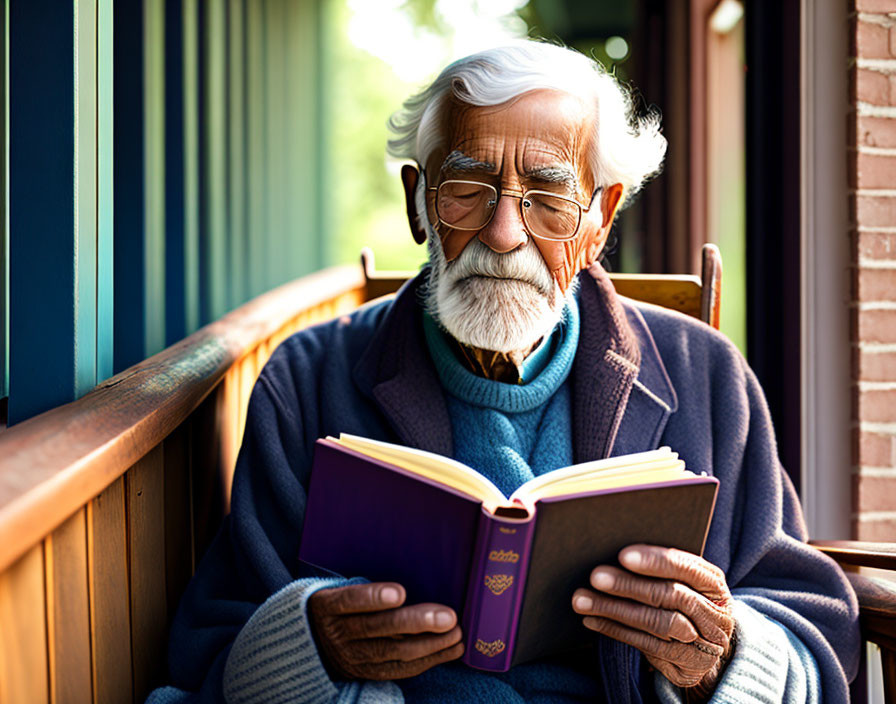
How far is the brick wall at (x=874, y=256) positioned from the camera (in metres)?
2.11

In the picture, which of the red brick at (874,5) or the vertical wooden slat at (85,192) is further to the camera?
the red brick at (874,5)

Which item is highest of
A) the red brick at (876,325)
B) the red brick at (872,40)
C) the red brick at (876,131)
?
the red brick at (872,40)

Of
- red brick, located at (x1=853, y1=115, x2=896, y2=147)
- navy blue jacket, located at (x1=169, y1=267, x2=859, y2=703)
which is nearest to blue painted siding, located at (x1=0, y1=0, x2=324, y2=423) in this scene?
navy blue jacket, located at (x1=169, y1=267, x2=859, y2=703)

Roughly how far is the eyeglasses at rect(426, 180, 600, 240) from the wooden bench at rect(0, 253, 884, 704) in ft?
2.04

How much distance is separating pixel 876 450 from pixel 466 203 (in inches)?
50.7

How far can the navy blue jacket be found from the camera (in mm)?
1564

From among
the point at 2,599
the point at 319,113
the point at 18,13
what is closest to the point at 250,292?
the point at 319,113

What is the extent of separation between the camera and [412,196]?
1.91 m

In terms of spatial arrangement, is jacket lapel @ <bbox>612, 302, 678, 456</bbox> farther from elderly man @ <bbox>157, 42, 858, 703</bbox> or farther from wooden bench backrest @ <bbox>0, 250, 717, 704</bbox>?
wooden bench backrest @ <bbox>0, 250, 717, 704</bbox>

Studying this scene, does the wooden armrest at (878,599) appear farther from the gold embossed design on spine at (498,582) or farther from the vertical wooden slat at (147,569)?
the vertical wooden slat at (147,569)

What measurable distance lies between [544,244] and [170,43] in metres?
A: 2.22

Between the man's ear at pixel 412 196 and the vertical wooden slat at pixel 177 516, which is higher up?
the man's ear at pixel 412 196

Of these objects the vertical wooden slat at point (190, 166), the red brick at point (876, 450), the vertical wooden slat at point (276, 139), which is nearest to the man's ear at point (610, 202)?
the red brick at point (876, 450)

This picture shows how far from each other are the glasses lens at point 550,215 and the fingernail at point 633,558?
0.68 metres
